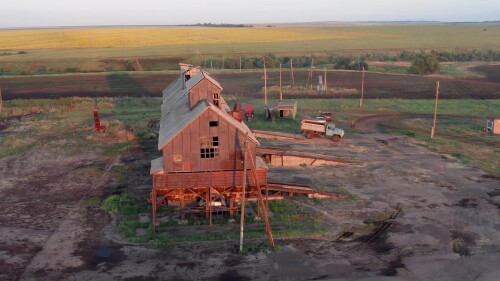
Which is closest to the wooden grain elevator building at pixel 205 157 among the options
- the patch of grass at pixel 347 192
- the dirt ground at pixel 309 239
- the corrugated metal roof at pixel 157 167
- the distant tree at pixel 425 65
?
the corrugated metal roof at pixel 157 167

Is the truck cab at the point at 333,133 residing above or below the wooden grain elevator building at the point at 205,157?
below

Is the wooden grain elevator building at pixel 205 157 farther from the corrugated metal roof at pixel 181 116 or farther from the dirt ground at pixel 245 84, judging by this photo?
the dirt ground at pixel 245 84

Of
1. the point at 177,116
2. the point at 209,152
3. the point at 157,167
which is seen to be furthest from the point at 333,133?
the point at 157,167

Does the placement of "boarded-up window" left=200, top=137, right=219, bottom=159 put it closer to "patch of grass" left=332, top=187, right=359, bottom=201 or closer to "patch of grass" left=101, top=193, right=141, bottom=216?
"patch of grass" left=101, top=193, right=141, bottom=216

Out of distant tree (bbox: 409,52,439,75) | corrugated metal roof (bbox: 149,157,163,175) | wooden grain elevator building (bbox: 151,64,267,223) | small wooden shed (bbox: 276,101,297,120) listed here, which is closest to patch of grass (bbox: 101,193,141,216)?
wooden grain elevator building (bbox: 151,64,267,223)

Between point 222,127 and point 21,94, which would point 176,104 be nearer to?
point 222,127

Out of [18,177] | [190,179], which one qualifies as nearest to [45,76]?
[18,177]
